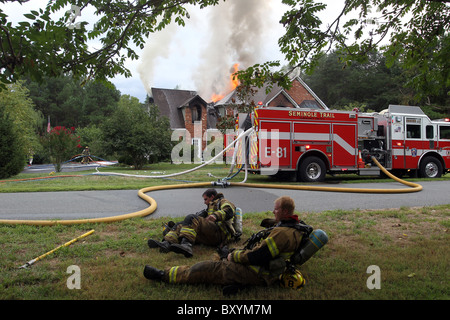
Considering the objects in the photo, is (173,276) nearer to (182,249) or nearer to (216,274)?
(216,274)

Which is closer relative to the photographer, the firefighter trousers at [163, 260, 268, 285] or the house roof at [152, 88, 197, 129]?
the firefighter trousers at [163, 260, 268, 285]

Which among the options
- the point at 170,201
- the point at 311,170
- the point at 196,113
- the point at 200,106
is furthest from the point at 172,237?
the point at 196,113

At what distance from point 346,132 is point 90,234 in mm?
10247

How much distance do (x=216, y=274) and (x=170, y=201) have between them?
458 centimetres

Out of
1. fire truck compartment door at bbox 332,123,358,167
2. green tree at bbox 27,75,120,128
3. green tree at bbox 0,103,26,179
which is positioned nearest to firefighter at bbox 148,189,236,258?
fire truck compartment door at bbox 332,123,358,167

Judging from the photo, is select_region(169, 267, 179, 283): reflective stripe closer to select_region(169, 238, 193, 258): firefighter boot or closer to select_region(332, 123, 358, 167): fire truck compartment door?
select_region(169, 238, 193, 258): firefighter boot

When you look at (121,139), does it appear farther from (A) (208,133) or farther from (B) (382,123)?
(B) (382,123)

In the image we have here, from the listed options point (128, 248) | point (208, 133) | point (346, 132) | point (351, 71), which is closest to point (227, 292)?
point (128, 248)

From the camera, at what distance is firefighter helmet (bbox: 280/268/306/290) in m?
2.91

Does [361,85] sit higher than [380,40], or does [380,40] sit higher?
[361,85]

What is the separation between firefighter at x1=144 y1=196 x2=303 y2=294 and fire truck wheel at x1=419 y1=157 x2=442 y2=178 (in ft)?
42.4

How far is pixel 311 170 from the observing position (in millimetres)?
11875

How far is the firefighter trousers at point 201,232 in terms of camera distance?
398 cm

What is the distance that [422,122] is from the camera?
13.5 metres
